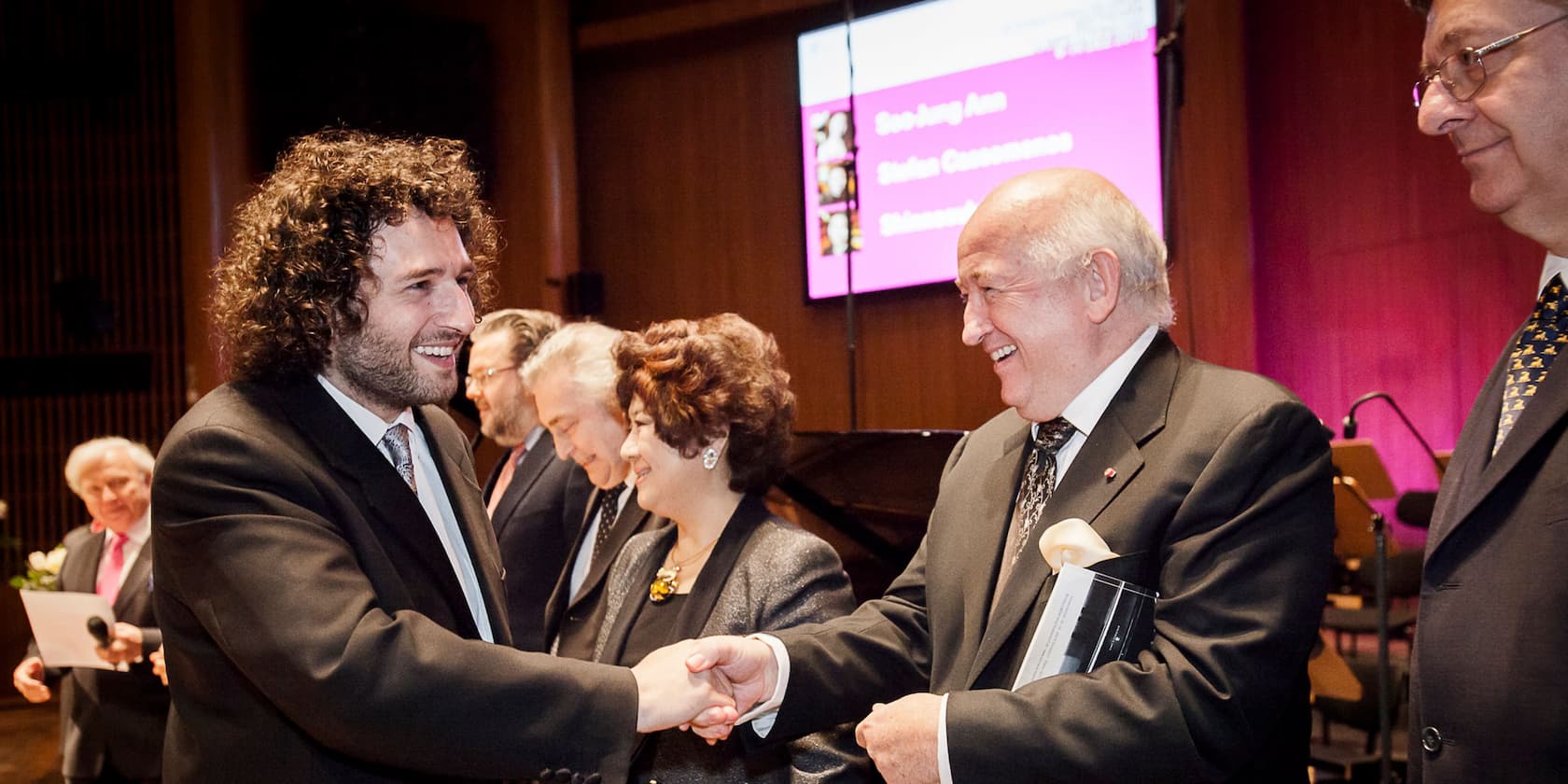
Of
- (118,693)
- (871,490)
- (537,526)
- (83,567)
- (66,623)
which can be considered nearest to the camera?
(871,490)

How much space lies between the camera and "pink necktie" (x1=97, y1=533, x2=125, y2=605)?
472 centimetres

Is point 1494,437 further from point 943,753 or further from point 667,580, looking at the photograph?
point 667,580

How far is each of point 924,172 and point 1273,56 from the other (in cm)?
188

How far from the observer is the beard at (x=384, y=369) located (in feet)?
6.44

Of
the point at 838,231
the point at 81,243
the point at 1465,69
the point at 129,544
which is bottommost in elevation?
the point at 129,544

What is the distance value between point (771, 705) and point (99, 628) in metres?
2.80

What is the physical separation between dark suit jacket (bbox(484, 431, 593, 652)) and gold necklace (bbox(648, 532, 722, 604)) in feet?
2.85

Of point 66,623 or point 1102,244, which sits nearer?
point 1102,244

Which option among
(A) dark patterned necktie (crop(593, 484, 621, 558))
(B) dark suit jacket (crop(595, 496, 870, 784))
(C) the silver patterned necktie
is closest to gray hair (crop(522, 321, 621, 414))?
(A) dark patterned necktie (crop(593, 484, 621, 558))

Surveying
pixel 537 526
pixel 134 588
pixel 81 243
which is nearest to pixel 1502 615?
pixel 537 526

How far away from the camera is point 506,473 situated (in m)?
4.23

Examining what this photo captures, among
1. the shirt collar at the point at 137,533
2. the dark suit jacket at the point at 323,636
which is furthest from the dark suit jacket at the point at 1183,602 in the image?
the shirt collar at the point at 137,533

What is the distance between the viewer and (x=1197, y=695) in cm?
162

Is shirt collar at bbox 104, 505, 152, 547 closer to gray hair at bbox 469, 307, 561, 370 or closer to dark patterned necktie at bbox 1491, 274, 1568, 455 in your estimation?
gray hair at bbox 469, 307, 561, 370
